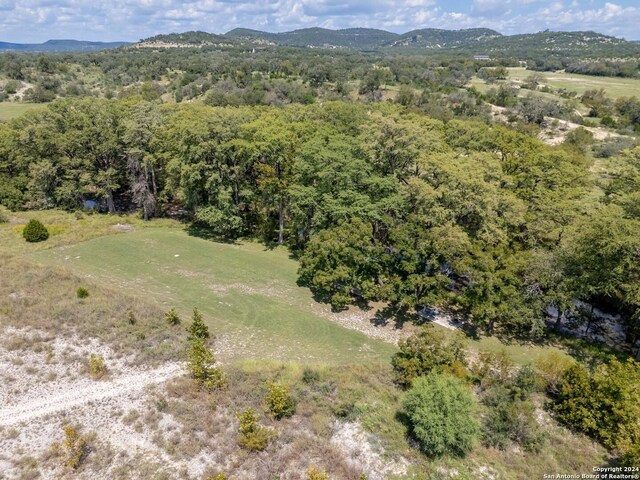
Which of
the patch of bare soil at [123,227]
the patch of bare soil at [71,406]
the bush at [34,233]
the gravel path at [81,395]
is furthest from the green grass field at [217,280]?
the patch of bare soil at [71,406]

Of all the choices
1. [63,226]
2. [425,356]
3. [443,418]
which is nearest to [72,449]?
[443,418]

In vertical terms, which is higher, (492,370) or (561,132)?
(561,132)

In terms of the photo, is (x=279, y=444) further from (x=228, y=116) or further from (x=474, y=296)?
(x=228, y=116)

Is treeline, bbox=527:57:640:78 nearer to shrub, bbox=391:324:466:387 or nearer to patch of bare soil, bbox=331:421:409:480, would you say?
shrub, bbox=391:324:466:387

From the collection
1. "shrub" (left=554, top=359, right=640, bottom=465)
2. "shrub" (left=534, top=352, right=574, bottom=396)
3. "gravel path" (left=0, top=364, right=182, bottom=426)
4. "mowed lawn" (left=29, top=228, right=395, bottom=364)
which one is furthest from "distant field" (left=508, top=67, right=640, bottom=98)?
"gravel path" (left=0, top=364, right=182, bottom=426)

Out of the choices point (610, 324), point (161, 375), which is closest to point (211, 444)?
point (161, 375)

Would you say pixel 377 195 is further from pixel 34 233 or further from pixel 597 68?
pixel 597 68

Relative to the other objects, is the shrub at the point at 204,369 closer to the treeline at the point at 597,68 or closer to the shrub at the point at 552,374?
the shrub at the point at 552,374
